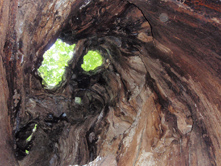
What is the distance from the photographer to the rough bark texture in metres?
2.85

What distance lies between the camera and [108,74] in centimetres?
677

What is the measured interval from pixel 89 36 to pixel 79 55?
1.27 m

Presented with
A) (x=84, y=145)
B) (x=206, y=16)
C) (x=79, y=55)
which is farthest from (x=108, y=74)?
(x=206, y=16)

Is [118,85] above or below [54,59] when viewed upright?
above

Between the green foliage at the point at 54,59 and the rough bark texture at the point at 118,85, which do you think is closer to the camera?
the rough bark texture at the point at 118,85

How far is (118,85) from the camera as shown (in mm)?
6180

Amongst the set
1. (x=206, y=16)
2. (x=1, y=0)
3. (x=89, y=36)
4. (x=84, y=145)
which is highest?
(x=206, y=16)

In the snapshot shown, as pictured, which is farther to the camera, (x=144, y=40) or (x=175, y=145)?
(x=144, y=40)

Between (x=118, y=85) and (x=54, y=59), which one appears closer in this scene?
(x=118, y=85)

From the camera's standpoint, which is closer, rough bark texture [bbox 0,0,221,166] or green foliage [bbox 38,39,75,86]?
rough bark texture [bbox 0,0,221,166]

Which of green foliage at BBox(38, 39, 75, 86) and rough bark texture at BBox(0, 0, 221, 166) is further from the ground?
rough bark texture at BBox(0, 0, 221, 166)

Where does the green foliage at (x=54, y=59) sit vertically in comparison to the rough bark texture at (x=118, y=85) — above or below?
below

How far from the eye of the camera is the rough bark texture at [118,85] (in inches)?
112

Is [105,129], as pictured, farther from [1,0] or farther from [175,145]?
[1,0]
